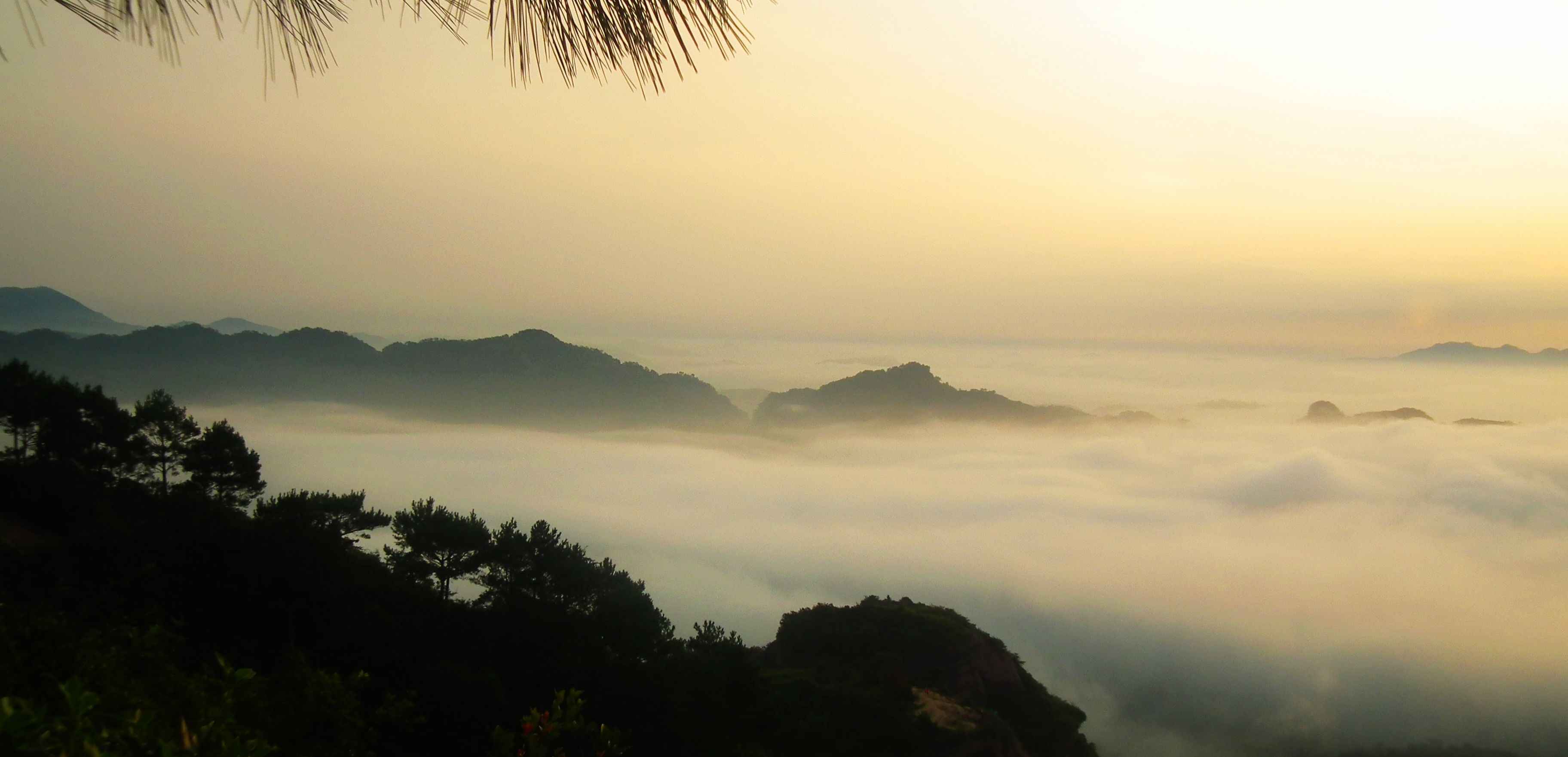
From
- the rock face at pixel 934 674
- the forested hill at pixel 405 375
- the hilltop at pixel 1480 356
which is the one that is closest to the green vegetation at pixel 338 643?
the rock face at pixel 934 674

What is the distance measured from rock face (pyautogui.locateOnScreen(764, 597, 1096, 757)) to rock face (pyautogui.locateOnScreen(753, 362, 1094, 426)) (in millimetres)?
144750

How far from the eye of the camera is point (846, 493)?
13025 centimetres

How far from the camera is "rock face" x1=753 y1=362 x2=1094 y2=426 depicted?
18012cm

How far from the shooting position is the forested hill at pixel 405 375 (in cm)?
7350

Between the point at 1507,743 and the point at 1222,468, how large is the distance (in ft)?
322

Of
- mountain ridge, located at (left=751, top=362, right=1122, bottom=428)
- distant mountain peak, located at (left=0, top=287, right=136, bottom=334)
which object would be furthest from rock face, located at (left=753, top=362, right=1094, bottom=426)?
distant mountain peak, located at (left=0, top=287, right=136, bottom=334)

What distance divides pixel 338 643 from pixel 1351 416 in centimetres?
19716

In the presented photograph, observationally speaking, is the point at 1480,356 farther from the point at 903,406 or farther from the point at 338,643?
the point at 338,643

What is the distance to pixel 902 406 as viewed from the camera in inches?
7121

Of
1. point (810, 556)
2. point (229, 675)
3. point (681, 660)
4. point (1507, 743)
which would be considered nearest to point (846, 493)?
point (810, 556)

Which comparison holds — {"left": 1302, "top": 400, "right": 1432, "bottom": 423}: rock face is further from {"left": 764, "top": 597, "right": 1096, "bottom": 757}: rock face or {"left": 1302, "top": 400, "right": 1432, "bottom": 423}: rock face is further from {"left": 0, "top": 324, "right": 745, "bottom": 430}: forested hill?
{"left": 764, "top": 597, "right": 1096, "bottom": 757}: rock face

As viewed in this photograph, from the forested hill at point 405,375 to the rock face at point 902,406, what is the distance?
16968 millimetres

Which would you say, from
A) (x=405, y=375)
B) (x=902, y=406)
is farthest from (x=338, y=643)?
(x=902, y=406)

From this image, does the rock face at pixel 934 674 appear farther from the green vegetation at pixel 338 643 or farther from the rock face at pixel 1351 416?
the rock face at pixel 1351 416
